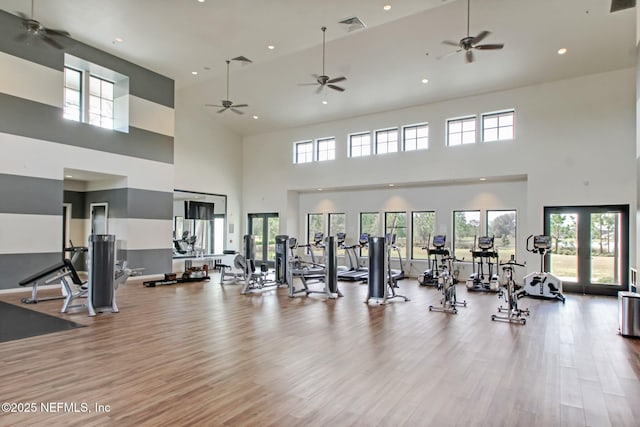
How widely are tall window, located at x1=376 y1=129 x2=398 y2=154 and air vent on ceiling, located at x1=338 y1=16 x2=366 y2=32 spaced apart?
4.58 m

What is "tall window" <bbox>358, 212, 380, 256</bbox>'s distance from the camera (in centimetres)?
1243

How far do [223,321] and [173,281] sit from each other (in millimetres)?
4748

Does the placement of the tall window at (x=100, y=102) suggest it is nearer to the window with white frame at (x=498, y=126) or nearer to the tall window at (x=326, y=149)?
the tall window at (x=326, y=149)

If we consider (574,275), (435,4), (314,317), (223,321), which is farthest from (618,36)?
(223,321)

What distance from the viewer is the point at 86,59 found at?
29.9 ft

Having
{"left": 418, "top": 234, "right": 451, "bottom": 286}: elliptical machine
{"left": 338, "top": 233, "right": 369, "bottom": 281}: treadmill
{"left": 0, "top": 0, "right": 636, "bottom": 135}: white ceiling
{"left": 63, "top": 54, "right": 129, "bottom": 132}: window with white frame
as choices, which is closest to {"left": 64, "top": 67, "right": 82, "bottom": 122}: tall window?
{"left": 63, "top": 54, "right": 129, "bottom": 132}: window with white frame

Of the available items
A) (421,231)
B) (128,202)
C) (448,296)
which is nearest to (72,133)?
(128,202)

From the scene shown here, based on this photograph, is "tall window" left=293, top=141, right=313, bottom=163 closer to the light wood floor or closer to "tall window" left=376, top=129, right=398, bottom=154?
"tall window" left=376, top=129, right=398, bottom=154

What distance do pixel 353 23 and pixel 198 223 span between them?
823 cm

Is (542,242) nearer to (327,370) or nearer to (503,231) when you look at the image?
(503,231)

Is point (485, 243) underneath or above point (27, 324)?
above

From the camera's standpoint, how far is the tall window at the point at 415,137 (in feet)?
36.8

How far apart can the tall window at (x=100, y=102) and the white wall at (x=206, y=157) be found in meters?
2.32

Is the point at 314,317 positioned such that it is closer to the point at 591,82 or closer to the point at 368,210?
the point at 368,210
